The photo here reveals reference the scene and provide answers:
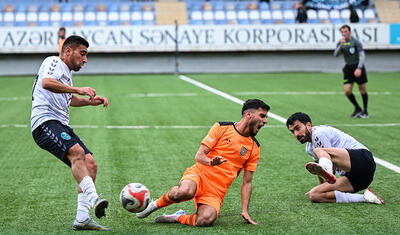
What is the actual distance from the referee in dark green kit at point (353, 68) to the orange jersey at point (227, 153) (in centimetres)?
924

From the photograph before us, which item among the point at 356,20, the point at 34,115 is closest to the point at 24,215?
the point at 34,115

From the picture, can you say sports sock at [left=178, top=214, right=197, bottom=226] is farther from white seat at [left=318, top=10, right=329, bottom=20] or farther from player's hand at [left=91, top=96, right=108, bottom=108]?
white seat at [left=318, top=10, right=329, bottom=20]

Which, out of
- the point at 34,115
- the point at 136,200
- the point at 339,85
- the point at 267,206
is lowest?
the point at 339,85

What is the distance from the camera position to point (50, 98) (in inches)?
246

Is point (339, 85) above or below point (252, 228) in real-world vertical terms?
below

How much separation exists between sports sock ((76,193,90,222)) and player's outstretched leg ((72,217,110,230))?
0.11ft

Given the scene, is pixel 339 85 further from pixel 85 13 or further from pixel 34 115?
pixel 34 115

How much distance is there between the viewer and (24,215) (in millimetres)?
6703

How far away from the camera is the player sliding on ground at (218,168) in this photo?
6.44 m

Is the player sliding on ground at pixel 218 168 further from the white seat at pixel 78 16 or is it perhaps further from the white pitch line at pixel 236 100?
the white seat at pixel 78 16

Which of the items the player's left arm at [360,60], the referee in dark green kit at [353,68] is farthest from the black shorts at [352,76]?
the player's left arm at [360,60]

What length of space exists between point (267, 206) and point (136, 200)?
5.50ft

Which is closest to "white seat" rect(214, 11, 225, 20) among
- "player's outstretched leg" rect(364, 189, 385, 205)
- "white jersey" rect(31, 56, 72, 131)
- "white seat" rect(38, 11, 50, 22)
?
"white seat" rect(38, 11, 50, 22)

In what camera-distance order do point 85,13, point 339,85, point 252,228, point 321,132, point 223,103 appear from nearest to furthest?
point 252,228
point 321,132
point 223,103
point 339,85
point 85,13
